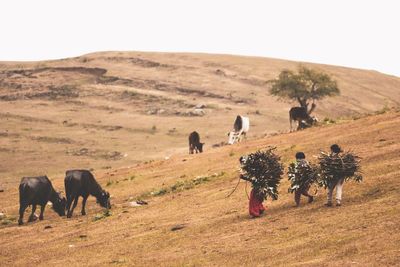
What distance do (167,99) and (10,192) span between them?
73.2m

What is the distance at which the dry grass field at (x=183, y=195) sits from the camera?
648 inches

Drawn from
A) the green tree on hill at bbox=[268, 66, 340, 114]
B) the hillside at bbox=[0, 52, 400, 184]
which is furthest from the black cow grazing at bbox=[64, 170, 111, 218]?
the green tree on hill at bbox=[268, 66, 340, 114]

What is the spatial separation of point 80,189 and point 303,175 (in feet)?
37.6

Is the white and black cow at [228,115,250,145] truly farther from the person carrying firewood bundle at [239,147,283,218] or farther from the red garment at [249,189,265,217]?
the red garment at [249,189,265,217]

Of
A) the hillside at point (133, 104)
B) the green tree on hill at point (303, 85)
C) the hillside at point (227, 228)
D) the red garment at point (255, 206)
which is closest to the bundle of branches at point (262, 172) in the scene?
the red garment at point (255, 206)

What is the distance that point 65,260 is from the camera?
744 inches

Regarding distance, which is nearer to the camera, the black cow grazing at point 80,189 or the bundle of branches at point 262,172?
the bundle of branches at point 262,172

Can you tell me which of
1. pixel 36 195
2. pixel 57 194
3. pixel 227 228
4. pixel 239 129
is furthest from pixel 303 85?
pixel 227 228

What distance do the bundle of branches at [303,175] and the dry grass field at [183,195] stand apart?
859 mm

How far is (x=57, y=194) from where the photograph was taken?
95.1 ft

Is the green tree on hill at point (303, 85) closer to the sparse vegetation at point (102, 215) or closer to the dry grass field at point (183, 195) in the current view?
the dry grass field at point (183, 195)

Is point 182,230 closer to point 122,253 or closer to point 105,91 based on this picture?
point 122,253

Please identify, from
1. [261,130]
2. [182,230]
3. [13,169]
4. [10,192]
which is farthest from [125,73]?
[182,230]

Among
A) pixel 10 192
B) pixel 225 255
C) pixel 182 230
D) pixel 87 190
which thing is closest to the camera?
pixel 225 255
